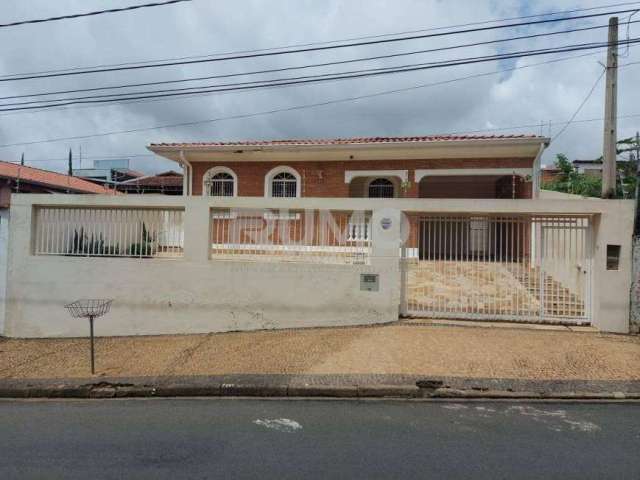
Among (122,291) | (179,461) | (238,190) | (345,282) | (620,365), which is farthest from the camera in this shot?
(238,190)

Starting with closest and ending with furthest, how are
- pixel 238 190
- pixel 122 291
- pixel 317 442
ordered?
pixel 317 442, pixel 122 291, pixel 238 190

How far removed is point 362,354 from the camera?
5621 millimetres

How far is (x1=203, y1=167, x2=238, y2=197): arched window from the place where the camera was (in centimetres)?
1370

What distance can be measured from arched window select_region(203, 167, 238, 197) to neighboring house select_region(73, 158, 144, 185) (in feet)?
47.9

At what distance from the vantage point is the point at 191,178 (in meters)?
13.8

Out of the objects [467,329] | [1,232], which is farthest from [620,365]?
[1,232]

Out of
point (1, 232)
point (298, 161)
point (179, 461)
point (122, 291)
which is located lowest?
point (179, 461)

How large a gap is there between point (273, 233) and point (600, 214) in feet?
16.7

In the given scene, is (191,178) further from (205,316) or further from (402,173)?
(205,316)

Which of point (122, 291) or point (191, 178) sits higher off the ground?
point (191, 178)

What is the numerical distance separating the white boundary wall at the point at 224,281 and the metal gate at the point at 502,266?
0.86 ft

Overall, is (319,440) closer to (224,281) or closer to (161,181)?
(224,281)

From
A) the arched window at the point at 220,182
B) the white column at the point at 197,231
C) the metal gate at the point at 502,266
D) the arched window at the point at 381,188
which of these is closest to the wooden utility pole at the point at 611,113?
the metal gate at the point at 502,266

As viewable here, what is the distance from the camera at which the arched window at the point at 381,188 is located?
1337 centimetres
